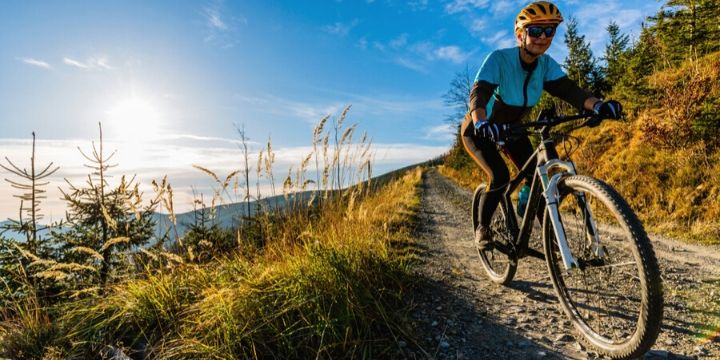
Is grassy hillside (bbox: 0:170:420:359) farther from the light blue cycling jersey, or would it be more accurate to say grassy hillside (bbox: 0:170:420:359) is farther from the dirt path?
the light blue cycling jersey

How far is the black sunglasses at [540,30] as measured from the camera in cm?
324

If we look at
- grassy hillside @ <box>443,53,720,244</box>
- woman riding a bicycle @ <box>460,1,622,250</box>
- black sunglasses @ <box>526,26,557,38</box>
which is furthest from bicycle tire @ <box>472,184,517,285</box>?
grassy hillside @ <box>443,53,720,244</box>

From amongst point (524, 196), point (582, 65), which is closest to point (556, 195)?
point (524, 196)

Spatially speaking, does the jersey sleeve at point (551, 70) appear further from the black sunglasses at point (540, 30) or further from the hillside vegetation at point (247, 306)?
the hillside vegetation at point (247, 306)

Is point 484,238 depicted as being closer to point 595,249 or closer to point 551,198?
point 551,198

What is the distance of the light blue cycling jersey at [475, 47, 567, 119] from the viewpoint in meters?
3.44

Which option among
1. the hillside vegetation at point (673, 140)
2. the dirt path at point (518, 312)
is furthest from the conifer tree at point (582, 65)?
the dirt path at point (518, 312)

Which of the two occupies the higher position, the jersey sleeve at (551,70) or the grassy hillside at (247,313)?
the jersey sleeve at (551,70)

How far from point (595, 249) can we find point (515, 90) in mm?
1657

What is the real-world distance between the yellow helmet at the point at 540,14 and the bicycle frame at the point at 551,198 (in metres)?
1.09

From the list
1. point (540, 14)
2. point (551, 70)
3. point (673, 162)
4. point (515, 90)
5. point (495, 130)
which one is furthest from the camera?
point (673, 162)

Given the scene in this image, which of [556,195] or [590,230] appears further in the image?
[556,195]

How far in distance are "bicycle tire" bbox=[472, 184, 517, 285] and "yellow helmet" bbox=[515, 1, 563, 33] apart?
5.81 ft

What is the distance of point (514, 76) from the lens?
11.5 ft
